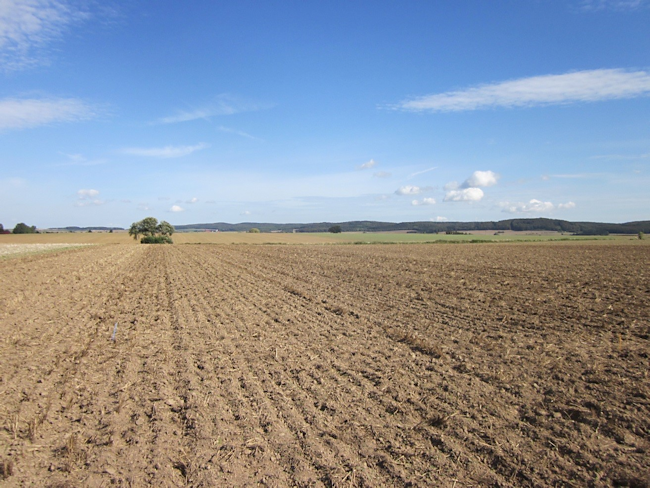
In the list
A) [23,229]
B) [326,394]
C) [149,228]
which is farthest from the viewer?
[23,229]

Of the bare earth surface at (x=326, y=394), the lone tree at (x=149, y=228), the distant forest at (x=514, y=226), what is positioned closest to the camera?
the bare earth surface at (x=326, y=394)

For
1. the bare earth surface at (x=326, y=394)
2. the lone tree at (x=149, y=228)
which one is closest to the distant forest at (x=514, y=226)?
the lone tree at (x=149, y=228)

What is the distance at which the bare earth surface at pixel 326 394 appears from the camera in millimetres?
4312

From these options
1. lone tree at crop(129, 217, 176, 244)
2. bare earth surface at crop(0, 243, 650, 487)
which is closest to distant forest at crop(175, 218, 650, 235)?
lone tree at crop(129, 217, 176, 244)

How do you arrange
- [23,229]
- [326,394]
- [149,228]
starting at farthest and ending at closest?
[23,229]
[149,228]
[326,394]

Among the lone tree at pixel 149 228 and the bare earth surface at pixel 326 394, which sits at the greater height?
the lone tree at pixel 149 228

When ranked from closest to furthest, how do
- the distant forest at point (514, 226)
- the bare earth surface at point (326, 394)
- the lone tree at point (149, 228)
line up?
the bare earth surface at point (326, 394) → the lone tree at point (149, 228) → the distant forest at point (514, 226)

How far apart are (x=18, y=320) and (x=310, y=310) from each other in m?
7.74

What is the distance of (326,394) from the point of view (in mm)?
6133

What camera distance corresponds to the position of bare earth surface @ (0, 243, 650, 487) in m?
4.31

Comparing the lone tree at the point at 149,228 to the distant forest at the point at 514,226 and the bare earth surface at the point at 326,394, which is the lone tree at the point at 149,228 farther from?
the bare earth surface at the point at 326,394

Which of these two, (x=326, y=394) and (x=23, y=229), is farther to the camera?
(x=23, y=229)

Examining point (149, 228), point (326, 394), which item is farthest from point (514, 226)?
point (326, 394)

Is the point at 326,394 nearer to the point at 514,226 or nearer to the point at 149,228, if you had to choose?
the point at 149,228
